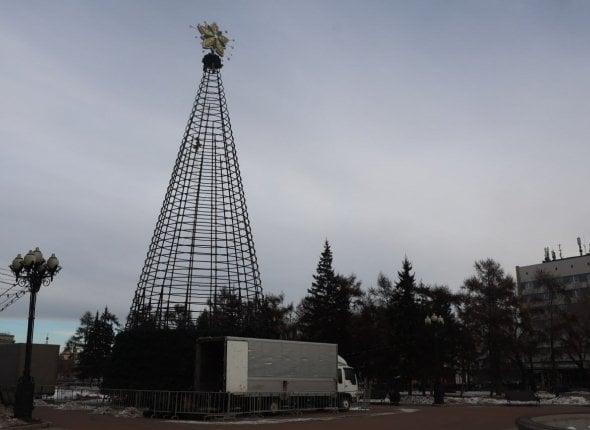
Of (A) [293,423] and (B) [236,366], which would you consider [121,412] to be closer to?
(B) [236,366]

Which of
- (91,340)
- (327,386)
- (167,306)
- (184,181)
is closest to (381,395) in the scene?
(327,386)

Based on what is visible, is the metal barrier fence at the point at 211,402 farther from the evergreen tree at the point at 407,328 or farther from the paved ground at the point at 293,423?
the evergreen tree at the point at 407,328

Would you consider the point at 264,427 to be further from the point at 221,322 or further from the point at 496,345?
the point at 496,345

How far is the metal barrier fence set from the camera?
22.7m

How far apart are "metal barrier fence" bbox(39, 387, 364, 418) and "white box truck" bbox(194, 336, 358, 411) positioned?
49 millimetres

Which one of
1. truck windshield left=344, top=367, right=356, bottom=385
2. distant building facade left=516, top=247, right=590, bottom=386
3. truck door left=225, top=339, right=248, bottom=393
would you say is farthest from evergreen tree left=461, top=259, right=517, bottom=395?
truck door left=225, top=339, right=248, bottom=393

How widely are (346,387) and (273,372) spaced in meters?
6.06

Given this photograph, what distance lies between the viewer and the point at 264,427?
18750 millimetres

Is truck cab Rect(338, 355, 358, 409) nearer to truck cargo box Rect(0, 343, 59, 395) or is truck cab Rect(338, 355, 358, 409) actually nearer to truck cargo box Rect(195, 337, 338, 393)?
truck cargo box Rect(195, 337, 338, 393)

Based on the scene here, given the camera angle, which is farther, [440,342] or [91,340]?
[91,340]

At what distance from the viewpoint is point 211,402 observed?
75.6 feet

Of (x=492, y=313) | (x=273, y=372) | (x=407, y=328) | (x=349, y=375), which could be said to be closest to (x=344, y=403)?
(x=349, y=375)

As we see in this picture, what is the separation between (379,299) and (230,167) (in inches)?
1577

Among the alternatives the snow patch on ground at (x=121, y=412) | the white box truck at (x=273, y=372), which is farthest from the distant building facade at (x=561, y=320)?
the snow patch on ground at (x=121, y=412)
